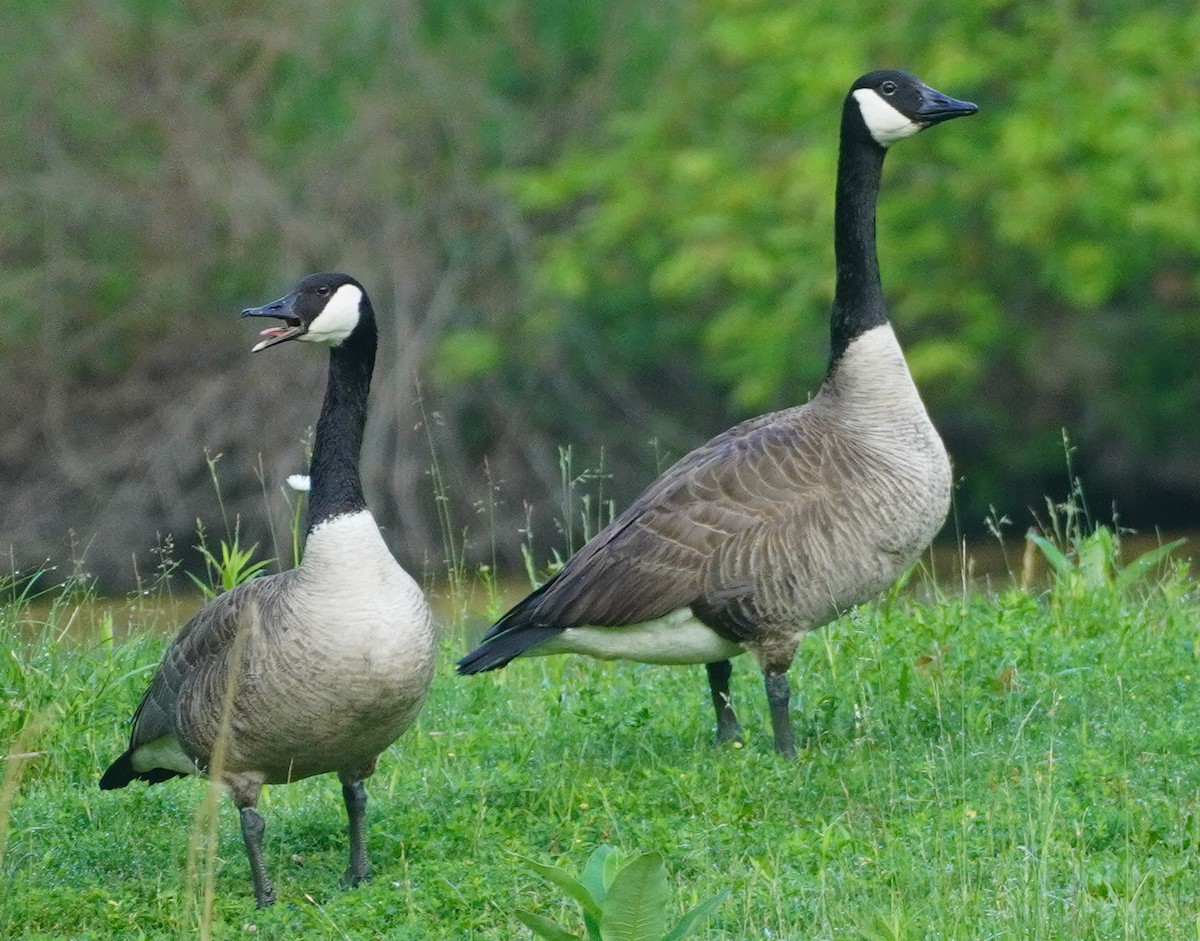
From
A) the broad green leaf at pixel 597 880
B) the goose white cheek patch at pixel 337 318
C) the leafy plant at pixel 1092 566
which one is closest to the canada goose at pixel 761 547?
the goose white cheek patch at pixel 337 318

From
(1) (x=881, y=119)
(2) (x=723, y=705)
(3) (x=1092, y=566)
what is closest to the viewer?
(2) (x=723, y=705)

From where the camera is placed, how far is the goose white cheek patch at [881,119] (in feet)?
21.9

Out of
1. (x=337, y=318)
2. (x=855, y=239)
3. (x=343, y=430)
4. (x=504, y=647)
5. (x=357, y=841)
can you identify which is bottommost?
(x=357, y=841)

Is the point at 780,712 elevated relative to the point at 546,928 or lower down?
lower down

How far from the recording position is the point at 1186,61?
1617cm

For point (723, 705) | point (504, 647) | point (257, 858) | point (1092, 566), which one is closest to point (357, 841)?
point (257, 858)

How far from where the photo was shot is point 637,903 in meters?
3.38

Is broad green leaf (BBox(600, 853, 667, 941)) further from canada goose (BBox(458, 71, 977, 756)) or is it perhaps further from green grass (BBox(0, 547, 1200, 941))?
canada goose (BBox(458, 71, 977, 756))

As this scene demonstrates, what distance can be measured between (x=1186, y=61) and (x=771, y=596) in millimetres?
12342

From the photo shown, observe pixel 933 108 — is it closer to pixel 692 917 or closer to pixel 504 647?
pixel 504 647

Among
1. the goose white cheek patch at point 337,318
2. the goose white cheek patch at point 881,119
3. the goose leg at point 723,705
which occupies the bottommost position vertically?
the goose leg at point 723,705

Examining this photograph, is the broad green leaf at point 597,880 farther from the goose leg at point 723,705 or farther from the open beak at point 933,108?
the open beak at point 933,108

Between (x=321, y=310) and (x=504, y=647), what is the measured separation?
144 cm

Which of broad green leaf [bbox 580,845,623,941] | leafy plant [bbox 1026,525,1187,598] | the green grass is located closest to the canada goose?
the green grass
